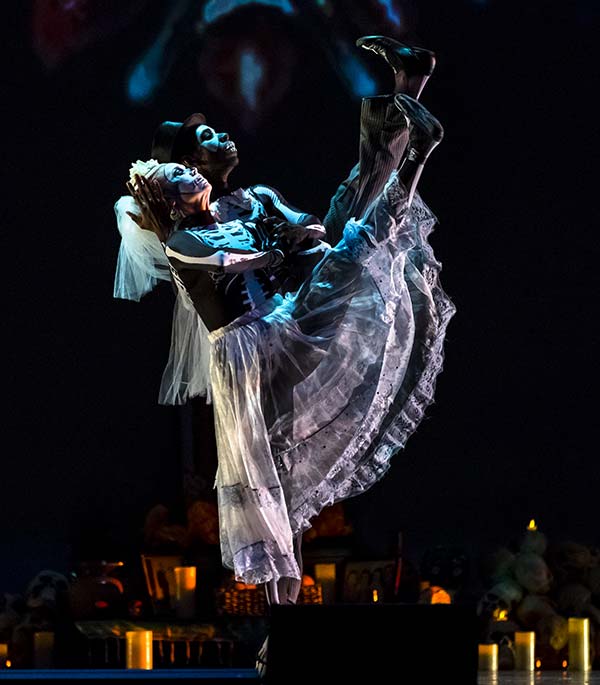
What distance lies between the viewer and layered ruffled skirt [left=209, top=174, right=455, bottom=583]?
2.86 m

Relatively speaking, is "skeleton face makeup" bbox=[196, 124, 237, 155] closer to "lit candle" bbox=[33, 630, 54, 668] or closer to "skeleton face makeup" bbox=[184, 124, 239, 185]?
"skeleton face makeup" bbox=[184, 124, 239, 185]

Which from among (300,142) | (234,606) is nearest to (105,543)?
(234,606)

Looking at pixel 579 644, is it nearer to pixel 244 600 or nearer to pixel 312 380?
pixel 244 600

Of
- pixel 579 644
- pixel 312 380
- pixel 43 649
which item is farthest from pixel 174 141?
pixel 579 644

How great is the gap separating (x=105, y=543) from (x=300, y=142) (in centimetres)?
156

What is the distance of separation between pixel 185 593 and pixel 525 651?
101cm

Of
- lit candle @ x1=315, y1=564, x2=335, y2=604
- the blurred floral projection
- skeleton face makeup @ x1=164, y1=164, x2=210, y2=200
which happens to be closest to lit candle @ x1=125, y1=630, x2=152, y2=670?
lit candle @ x1=315, y1=564, x2=335, y2=604

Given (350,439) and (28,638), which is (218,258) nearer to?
(350,439)

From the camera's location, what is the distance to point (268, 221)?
3.03m

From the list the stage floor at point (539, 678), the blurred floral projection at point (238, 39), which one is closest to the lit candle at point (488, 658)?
the stage floor at point (539, 678)

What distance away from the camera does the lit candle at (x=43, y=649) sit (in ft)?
13.0

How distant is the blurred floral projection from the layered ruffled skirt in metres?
1.79

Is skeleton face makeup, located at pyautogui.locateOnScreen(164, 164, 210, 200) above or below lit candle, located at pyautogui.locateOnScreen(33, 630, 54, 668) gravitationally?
above

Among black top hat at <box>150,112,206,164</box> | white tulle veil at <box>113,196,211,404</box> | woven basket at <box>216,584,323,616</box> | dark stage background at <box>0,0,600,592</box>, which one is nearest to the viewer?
black top hat at <box>150,112,206,164</box>
